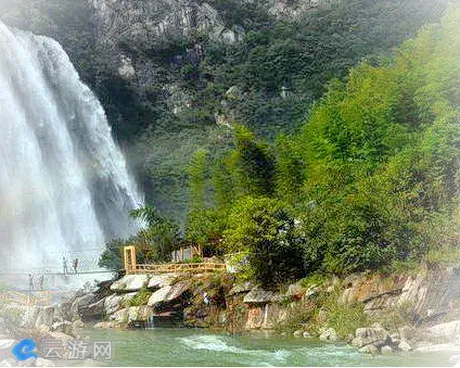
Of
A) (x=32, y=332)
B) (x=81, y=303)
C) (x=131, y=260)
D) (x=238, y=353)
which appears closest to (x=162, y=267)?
(x=131, y=260)

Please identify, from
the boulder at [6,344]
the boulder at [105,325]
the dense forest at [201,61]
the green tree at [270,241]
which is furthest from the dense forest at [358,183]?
the dense forest at [201,61]

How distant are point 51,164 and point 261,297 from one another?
56.7ft

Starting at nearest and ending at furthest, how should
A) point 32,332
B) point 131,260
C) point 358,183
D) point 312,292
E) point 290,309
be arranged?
point 32,332 → point 312,292 → point 290,309 → point 358,183 → point 131,260

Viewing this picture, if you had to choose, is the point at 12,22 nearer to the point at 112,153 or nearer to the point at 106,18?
the point at 106,18

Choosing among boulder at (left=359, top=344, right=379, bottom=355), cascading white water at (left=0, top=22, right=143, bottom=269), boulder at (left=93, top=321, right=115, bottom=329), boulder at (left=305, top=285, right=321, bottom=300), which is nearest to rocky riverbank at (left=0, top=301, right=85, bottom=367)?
boulder at (left=359, top=344, right=379, bottom=355)

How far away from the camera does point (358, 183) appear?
53.6ft

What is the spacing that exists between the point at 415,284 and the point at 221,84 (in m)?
29.3

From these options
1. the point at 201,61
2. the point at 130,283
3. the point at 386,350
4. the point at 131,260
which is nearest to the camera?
the point at 386,350

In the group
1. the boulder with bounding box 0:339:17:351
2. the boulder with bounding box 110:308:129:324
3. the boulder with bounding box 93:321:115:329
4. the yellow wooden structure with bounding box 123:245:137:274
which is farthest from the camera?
the yellow wooden structure with bounding box 123:245:137:274

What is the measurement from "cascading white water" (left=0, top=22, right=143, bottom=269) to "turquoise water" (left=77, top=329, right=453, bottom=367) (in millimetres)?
13352

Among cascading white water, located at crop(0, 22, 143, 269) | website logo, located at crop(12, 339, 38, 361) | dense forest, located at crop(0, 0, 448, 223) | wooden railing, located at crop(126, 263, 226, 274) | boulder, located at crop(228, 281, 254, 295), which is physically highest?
dense forest, located at crop(0, 0, 448, 223)

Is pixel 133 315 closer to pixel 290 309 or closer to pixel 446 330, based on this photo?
pixel 290 309

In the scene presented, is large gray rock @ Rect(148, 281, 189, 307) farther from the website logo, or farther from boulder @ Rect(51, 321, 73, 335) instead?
the website logo

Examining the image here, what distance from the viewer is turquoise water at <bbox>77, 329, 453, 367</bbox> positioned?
9.26 m
